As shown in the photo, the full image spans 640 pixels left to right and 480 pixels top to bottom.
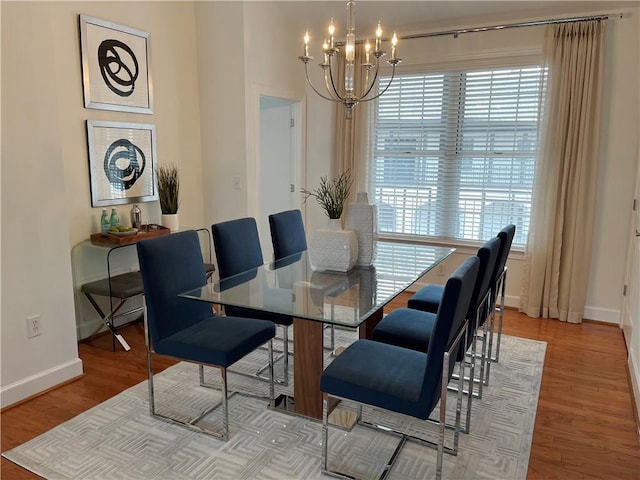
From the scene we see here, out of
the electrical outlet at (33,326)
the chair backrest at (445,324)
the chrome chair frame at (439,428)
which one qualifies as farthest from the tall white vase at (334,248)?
the electrical outlet at (33,326)

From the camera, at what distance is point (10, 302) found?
2609 millimetres

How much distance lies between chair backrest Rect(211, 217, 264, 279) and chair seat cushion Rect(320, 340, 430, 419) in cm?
107

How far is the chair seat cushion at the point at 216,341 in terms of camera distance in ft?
7.48

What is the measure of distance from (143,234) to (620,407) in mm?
3316

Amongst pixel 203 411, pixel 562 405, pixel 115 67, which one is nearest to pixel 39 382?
pixel 203 411

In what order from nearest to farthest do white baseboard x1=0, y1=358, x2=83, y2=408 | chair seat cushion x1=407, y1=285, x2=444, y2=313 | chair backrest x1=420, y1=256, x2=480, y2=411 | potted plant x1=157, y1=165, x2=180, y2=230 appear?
chair backrest x1=420, y1=256, x2=480, y2=411, white baseboard x1=0, y1=358, x2=83, y2=408, chair seat cushion x1=407, y1=285, x2=444, y2=313, potted plant x1=157, y1=165, x2=180, y2=230

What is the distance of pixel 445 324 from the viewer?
5.74ft

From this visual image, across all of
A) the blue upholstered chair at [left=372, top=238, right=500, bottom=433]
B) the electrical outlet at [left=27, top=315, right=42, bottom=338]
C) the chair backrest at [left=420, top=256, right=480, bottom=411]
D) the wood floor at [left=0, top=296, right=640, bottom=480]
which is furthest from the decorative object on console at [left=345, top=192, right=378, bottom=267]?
the electrical outlet at [left=27, top=315, right=42, bottom=338]

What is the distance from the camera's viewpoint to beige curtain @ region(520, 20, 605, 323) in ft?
12.6

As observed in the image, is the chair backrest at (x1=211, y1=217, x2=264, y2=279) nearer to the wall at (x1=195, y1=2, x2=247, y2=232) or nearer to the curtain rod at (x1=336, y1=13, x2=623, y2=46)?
the wall at (x1=195, y1=2, x2=247, y2=232)

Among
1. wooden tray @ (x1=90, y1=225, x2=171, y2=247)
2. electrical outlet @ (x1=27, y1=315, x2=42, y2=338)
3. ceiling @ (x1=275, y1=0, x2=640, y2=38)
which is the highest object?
ceiling @ (x1=275, y1=0, x2=640, y2=38)

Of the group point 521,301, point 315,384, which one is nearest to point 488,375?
point 315,384

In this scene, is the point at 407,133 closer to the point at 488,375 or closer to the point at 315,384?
the point at 488,375

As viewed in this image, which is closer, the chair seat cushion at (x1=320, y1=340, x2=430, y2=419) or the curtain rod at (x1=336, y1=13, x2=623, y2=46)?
the chair seat cushion at (x1=320, y1=340, x2=430, y2=419)
